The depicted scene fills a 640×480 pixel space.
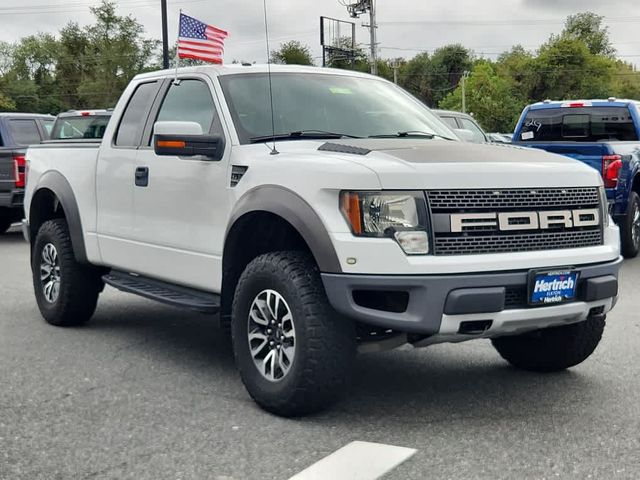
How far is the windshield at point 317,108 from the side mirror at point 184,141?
18cm

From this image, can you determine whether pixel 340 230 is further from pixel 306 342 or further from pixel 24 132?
pixel 24 132

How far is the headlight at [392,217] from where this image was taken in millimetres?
4484

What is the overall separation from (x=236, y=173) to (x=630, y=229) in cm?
761

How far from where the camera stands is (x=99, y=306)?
8531 millimetres

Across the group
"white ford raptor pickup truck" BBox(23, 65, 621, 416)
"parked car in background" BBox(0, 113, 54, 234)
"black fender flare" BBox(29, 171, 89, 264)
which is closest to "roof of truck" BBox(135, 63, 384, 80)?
"white ford raptor pickup truck" BBox(23, 65, 621, 416)

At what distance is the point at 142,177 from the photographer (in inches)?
245

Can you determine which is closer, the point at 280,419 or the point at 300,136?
the point at 280,419

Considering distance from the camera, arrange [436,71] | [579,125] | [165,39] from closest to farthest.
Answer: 1. [579,125]
2. [165,39]
3. [436,71]

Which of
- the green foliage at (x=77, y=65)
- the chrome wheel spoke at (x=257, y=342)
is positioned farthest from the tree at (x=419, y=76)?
the chrome wheel spoke at (x=257, y=342)

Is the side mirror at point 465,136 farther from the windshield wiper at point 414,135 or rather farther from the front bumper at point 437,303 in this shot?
the front bumper at point 437,303

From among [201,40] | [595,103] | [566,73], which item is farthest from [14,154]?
[566,73]

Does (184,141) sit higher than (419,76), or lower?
lower

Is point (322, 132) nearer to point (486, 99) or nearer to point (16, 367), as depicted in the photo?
point (16, 367)

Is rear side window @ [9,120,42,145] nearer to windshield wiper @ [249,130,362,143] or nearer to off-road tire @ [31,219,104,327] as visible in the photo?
off-road tire @ [31,219,104,327]
